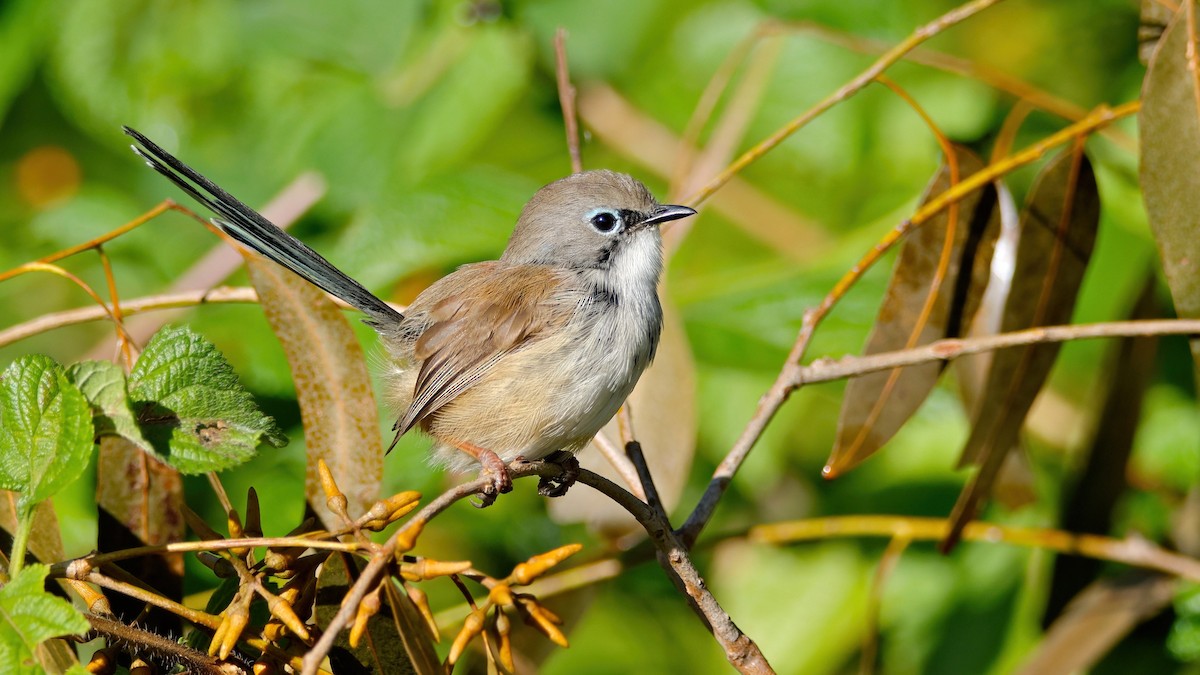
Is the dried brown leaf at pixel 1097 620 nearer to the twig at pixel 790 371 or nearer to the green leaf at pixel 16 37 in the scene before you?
the twig at pixel 790 371

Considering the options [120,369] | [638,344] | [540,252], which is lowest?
[120,369]

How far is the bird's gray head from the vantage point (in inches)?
142

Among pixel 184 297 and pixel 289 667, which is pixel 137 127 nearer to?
pixel 184 297

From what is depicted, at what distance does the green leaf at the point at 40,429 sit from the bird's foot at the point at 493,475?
3.21 ft

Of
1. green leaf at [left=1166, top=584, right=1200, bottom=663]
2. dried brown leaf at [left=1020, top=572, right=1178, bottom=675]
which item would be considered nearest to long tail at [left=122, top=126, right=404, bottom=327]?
dried brown leaf at [left=1020, top=572, right=1178, bottom=675]

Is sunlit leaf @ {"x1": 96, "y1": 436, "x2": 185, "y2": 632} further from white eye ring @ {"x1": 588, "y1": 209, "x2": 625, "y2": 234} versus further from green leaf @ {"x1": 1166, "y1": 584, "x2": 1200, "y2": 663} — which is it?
green leaf @ {"x1": 1166, "y1": 584, "x2": 1200, "y2": 663}

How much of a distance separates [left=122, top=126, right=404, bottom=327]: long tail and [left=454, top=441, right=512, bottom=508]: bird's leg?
56 cm

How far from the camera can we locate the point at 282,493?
3160 millimetres

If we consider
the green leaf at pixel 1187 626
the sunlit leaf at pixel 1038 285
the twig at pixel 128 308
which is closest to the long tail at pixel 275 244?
the twig at pixel 128 308

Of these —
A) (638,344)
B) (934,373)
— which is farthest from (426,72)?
(934,373)

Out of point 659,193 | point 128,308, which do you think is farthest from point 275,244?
point 659,193

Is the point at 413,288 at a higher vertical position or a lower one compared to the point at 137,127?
lower

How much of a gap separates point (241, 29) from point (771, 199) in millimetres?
2317

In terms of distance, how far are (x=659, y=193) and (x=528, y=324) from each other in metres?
1.98
